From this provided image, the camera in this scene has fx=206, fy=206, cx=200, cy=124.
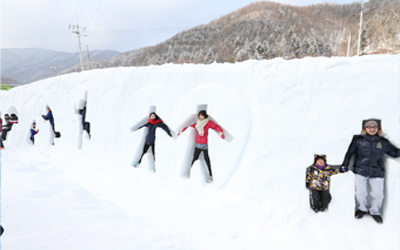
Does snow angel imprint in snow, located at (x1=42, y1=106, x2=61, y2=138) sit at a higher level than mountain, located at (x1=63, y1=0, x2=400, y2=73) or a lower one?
lower

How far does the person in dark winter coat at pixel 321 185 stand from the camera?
2.46 meters

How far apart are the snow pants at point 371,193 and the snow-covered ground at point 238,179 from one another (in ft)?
0.26

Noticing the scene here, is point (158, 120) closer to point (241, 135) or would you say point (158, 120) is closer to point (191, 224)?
point (241, 135)

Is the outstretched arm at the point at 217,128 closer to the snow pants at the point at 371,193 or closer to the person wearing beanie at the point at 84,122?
the snow pants at the point at 371,193

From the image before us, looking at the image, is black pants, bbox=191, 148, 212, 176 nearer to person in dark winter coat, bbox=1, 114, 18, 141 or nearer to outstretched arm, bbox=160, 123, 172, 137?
outstretched arm, bbox=160, 123, 172, 137

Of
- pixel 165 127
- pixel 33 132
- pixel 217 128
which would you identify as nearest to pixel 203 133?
pixel 217 128

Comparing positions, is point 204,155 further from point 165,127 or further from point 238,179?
point 165,127

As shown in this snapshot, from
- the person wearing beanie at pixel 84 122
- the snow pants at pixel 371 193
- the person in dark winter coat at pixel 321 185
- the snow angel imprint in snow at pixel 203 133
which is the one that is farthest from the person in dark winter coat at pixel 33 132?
Answer: the snow pants at pixel 371 193

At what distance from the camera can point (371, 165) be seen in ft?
7.46

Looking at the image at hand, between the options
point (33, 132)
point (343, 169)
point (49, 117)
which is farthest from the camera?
point (33, 132)

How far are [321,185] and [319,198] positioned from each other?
6.3 inches

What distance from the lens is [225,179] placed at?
10.2 feet

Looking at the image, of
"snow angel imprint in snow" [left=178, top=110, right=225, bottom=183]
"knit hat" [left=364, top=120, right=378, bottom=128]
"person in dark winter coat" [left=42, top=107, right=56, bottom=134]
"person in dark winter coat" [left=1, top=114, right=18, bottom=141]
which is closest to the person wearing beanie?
"person in dark winter coat" [left=42, top=107, right=56, bottom=134]

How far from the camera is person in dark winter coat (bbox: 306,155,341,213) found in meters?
2.46
